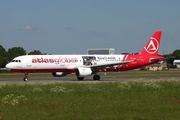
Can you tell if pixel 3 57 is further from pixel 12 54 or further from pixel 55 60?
pixel 55 60

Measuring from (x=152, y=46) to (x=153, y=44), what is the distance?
15.4 inches

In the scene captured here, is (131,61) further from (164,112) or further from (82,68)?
(164,112)

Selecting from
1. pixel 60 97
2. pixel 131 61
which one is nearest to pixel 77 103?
pixel 60 97

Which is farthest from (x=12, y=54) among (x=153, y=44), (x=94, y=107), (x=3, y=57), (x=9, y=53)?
(x=94, y=107)

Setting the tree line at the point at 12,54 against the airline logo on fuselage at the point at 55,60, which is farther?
the tree line at the point at 12,54

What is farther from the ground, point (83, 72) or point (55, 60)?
point (55, 60)

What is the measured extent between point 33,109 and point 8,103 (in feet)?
6.90

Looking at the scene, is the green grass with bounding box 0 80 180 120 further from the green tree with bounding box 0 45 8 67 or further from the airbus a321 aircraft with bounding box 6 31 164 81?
the green tree with bounding box 0 45 8 67

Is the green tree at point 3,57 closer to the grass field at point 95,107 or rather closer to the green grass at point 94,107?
the grass field at point 95,107

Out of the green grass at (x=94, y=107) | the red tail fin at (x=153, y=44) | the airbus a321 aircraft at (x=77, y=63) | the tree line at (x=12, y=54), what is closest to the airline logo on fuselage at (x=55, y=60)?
the airbus a321 aircraft at (x=77, y=63)

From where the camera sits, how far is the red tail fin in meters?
53.9

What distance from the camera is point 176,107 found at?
17.2 meters

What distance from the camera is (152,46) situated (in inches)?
2132

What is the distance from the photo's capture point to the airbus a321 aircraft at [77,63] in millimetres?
46219
